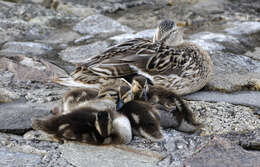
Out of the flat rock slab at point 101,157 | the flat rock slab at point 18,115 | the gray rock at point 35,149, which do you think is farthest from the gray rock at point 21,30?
Result: the flat rock slab at point 101,157

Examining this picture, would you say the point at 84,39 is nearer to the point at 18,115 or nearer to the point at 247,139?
the point at 18,115

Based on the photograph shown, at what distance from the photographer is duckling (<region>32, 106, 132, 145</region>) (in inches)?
96.3

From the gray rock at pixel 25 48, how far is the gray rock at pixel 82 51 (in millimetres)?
211

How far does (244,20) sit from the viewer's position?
5.68m

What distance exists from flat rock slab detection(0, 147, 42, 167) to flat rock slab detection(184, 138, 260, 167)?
2.68ft

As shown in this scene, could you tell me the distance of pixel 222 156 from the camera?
2.40 m

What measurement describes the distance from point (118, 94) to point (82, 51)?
5.87ft

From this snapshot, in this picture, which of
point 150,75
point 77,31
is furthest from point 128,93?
point 77,31

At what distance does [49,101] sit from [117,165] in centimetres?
108

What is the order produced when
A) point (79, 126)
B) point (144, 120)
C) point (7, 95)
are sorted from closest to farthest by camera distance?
1. point (79, 126)
2. point (144, 120)
3. point (7, 95)

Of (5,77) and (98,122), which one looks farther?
(5,77)

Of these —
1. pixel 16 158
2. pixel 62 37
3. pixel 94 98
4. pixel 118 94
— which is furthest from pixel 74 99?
pixel 62 37

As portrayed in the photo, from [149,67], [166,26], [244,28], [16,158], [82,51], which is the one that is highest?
[166,26]

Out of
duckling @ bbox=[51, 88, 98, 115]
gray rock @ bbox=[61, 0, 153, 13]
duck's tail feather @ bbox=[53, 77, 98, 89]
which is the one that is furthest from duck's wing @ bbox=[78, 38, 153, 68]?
gray rock @ bbox=[61, 0, 153, 13]
